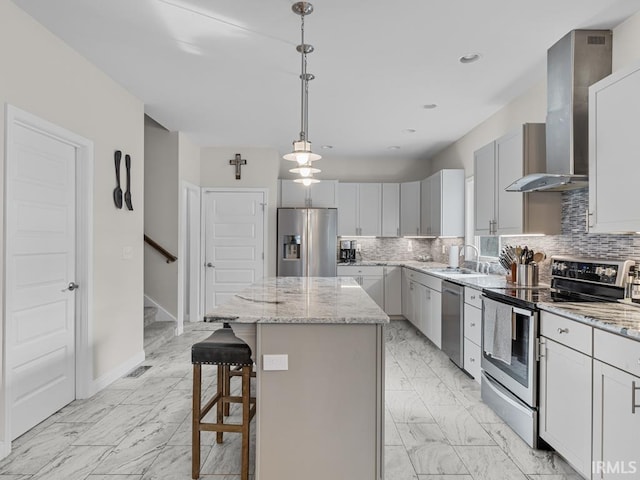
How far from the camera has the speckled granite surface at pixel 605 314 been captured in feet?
5.66

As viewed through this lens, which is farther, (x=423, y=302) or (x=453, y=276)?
(x=423, y=302)

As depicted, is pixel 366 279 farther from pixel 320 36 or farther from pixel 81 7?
pixel 81 7

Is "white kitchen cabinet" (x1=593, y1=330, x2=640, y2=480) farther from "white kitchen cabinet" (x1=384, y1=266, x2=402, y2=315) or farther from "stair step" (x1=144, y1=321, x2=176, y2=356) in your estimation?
"white kitchen cabinet" (x1=384, y1=266, x2=402, y2=315)

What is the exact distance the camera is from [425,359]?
4281 millimetres

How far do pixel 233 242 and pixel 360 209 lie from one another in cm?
212

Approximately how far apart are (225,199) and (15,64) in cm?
364

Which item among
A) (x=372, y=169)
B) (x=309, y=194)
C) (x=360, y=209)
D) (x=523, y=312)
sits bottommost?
(x=523, y=312)

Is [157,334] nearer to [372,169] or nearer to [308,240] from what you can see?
[308,240]

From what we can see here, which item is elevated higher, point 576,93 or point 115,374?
point 576,93

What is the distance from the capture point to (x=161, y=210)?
16.8ft

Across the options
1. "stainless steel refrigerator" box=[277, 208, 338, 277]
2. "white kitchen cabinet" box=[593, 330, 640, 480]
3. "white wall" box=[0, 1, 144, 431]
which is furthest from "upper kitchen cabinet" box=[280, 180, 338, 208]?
"white kitchen cabinet" box=[593, 330, 640, 480]

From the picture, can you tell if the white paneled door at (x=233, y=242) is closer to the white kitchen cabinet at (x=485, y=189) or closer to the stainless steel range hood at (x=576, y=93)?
the white kitchen cabinet at (x=485, y=189)

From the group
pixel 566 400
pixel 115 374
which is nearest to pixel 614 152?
pixel 566 400

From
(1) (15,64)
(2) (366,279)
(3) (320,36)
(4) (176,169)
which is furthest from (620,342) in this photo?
(4) (176,169)
